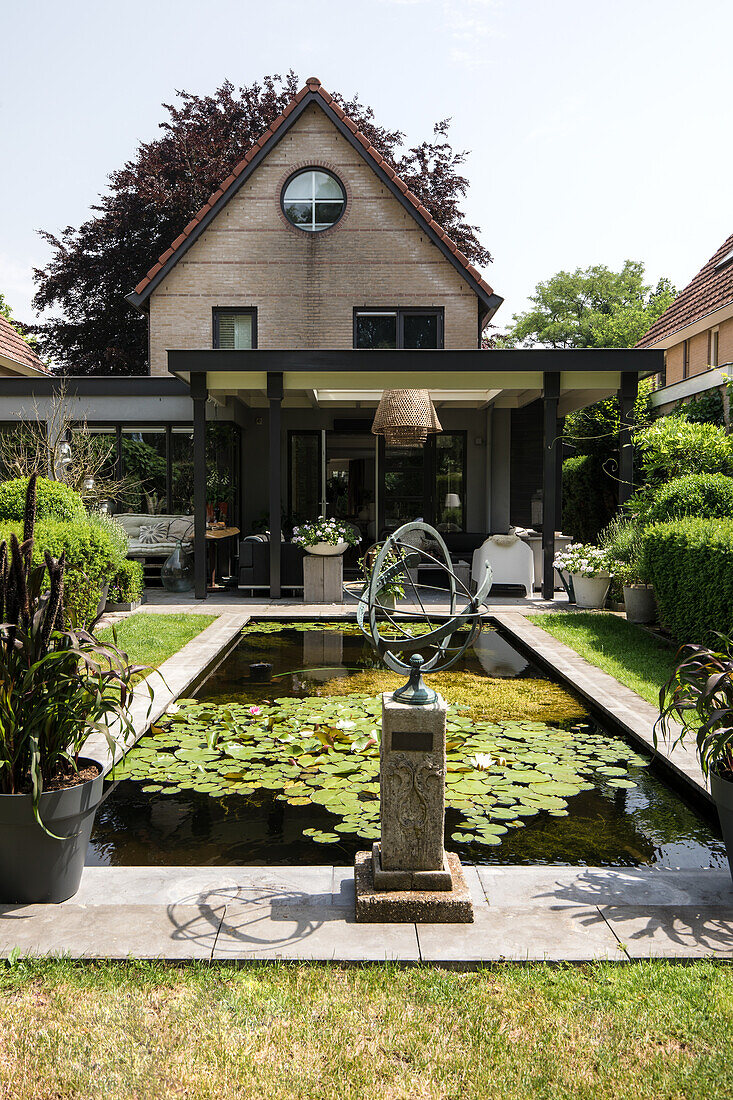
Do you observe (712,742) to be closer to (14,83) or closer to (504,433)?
(14,83)

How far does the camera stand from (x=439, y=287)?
53.4 feet

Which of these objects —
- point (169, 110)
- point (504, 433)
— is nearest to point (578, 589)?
point (504, 433)

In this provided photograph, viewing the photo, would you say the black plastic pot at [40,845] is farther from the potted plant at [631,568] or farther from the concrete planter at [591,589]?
the concrete planter at [591,589]

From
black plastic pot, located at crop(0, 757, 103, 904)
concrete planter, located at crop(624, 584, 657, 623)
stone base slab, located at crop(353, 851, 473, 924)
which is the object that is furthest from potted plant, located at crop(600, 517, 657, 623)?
black plastic pot, located at crop(0, 757, 103, 904)

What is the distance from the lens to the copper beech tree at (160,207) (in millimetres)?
22828

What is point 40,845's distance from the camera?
309cm

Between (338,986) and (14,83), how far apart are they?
12.1 m

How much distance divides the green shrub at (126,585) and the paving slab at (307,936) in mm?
7848

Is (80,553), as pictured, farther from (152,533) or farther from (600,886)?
(600,886)

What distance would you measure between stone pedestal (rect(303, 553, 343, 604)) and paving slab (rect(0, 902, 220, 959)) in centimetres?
850

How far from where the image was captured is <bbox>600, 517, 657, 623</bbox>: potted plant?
970cm

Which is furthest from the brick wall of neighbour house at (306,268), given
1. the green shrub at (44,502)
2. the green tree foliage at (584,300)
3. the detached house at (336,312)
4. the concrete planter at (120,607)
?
the green tree foliage at (584,300)

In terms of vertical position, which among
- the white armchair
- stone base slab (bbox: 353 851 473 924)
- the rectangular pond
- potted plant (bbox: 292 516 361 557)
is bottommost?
the rectangular pond

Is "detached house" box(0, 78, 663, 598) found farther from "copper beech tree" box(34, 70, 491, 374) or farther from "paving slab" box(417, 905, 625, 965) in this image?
"paving slab" box(417, 905, 625, 965)
